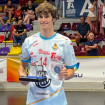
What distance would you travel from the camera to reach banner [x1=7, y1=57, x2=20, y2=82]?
12.6 meters

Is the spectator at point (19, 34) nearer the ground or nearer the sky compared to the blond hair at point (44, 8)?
nearer the ground

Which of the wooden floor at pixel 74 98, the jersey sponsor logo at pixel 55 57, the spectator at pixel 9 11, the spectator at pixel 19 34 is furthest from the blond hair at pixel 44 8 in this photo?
the spectator at pixel 9 11

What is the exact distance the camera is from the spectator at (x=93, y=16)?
1571 cm

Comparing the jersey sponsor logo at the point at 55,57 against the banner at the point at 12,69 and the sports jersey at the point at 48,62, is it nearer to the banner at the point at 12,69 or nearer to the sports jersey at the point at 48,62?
the sports jersey at the point at 48,62

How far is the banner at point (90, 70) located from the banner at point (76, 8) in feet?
19.7

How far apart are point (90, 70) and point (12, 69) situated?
2.75 m

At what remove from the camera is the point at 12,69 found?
501 inches

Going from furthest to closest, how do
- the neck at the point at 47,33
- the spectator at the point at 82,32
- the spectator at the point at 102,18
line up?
the spectator at the point at 102,18 < the spectator at the point at 82,32 < the neck at the point at 47,33

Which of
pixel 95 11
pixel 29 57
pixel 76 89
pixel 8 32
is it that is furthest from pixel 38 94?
pixel 8 32

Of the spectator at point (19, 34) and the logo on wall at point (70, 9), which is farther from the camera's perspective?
the logo on wall at point (70, 9)

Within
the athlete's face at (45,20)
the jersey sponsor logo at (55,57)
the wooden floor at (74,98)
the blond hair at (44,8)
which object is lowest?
the wooden floor at (74,98)

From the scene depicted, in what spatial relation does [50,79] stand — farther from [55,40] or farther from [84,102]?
[84,102]

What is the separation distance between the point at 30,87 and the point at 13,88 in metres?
8.63

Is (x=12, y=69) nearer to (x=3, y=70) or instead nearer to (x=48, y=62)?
(x=3, y=70)
